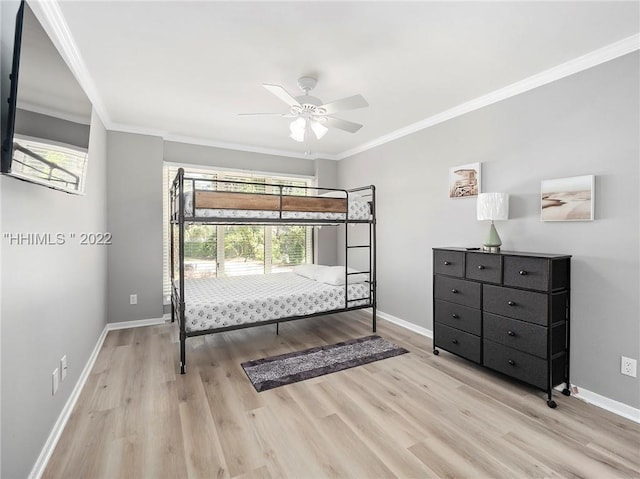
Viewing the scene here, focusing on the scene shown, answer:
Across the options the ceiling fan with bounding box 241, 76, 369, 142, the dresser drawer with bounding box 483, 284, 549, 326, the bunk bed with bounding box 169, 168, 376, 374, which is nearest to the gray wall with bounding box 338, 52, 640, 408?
the dresser drawer with bounding box 483, 284, 549, 326

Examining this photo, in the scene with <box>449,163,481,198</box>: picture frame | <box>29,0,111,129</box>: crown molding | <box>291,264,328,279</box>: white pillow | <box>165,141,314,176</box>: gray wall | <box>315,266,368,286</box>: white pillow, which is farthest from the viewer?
<box>165,141,314,176</box>: gray wall

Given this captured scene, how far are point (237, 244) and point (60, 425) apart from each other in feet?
10.3

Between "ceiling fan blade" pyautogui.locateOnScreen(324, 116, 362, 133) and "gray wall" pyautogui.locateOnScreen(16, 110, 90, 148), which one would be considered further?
"ceiling fan blade" pyautogui.locateOnScreen(324, 116, 362, 133)

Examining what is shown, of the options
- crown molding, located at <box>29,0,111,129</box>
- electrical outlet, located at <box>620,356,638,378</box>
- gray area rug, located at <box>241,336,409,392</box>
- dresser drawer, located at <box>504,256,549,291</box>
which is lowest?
gray area rug, located at <box>241,336,409,392</box>

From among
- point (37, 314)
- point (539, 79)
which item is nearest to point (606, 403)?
point (539, 79)

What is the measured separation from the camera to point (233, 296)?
3.34 meters

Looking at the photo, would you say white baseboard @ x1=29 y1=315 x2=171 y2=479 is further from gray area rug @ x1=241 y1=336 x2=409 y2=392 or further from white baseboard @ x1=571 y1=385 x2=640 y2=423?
white baseboard @ x1=571 y1=385 x2=640 y2=423

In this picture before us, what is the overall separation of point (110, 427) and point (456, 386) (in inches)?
102

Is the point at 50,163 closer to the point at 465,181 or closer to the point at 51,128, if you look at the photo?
the point at 51,128

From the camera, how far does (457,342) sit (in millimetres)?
3059

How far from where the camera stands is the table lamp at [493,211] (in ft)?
9.22

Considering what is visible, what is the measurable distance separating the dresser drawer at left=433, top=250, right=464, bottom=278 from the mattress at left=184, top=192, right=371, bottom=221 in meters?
1.08

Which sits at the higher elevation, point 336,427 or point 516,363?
point 516,363

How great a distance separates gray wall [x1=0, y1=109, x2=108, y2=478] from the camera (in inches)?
55.7
